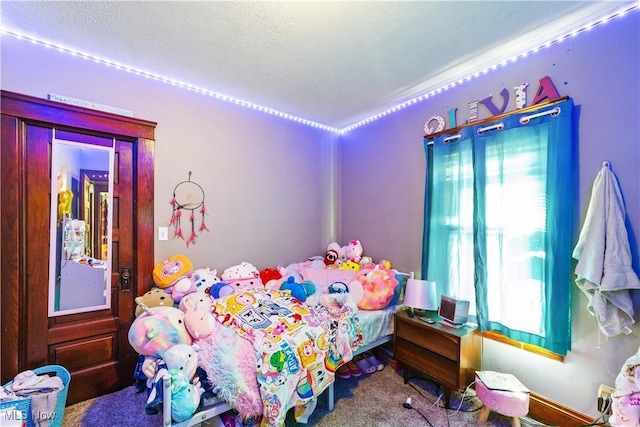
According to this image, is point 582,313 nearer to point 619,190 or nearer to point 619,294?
point 619,294

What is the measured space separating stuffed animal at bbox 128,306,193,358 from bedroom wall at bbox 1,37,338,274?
2.77 feet

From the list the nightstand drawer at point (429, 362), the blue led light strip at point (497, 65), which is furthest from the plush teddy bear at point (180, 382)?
the blue led light strip at point (497, 65)

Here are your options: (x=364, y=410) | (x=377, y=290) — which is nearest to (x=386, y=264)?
(x=377, y=290)

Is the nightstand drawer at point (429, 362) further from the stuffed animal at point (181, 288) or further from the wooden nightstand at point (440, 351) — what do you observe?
the stuffed animal at point (181, 288)

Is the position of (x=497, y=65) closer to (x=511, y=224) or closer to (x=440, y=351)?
(x=511, y=224)

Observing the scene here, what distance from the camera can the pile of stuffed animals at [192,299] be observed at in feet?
4.68

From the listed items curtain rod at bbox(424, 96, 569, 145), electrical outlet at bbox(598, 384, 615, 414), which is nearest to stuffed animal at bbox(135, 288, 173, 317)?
curtain rod at bbox(424, 96, 569, 145)

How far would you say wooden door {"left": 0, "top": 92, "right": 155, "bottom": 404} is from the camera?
1801mm

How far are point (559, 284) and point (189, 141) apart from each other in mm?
3110

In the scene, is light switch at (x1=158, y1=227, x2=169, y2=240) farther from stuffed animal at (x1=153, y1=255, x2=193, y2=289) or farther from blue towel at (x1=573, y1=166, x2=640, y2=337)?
blue towel at (x1=573, y1=166, x2=640, y2=337)

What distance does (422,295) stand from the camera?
2.17 meters

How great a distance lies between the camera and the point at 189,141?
8.21ft

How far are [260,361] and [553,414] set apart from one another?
1.98m

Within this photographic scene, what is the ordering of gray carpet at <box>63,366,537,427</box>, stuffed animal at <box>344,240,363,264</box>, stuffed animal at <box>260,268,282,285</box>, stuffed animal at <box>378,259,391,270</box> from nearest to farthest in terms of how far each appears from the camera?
gray carpet at <box>63,366,537,427</box>
stuffed animal at <box>260,268,282,285</box>
stuffed animal at <box>378,259,391,270</box>
stuffed animal at <box>344,240,363,264</box>
